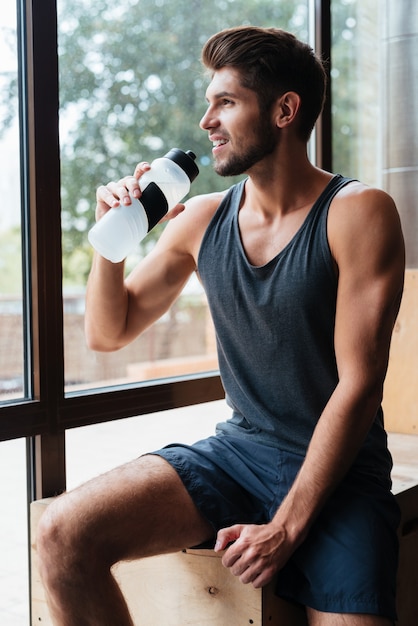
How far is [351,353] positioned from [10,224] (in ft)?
2.56

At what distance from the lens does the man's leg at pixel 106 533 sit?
1.34m

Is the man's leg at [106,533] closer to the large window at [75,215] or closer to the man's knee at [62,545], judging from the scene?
the man's knee at [62,545]

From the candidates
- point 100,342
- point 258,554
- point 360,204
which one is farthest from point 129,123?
point 258,554

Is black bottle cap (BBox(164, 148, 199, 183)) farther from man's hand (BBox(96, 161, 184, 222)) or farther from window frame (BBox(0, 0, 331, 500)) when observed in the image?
window frame (BBox(0, 0, 331, 500))

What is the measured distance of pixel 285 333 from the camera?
154 centimetres

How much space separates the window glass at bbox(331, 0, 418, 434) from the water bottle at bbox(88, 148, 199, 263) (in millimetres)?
1253

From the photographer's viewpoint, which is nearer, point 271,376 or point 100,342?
point 271,376

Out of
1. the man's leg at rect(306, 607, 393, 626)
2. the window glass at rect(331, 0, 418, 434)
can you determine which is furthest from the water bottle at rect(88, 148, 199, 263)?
the window glass at rect(331, 0, 418, 434)

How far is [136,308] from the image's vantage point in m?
1.75

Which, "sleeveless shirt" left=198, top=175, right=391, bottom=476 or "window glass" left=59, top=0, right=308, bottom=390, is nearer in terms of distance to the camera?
"sleeveless shirt" left=198, top=175, right=391, bottom=476

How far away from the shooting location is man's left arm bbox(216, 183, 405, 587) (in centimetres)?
142

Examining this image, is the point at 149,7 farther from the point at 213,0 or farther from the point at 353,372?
the point at 353,372

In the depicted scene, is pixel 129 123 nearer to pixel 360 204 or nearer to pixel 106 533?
pixel 360 204

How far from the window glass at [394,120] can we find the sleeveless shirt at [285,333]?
1094mm
